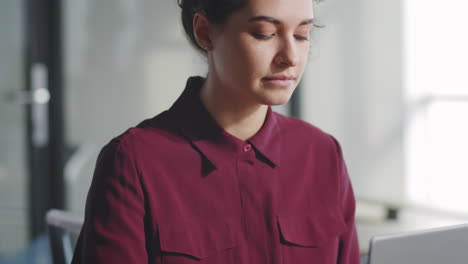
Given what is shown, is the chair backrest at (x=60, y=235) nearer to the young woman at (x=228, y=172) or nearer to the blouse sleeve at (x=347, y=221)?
the young woman at (x=228, y=172)

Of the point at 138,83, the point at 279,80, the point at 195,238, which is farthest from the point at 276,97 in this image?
the point at 138,83

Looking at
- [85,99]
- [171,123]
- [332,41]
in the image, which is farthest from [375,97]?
[171,123]

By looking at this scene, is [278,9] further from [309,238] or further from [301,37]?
[309,238]

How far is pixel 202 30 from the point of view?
3.21ft

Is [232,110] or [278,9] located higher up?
[278,9]

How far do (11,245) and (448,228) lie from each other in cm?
289

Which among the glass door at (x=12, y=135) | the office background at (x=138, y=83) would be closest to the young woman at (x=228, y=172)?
the office background at (x=138, y=83)

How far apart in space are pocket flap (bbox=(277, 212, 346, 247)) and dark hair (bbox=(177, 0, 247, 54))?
0.30 m

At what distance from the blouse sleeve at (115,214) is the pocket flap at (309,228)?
219 mm

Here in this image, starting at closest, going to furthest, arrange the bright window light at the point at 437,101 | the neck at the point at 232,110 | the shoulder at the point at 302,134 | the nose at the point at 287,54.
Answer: the nose at the point at 287,54
the neck at the point at 232,110
the shoulder at the point at 302,134
the bright window light at the point at 437,101

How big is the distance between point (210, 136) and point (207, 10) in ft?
0.62

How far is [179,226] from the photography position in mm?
963

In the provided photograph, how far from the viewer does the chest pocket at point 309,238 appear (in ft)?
3.35

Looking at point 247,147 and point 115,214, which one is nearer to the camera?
point 115,214
